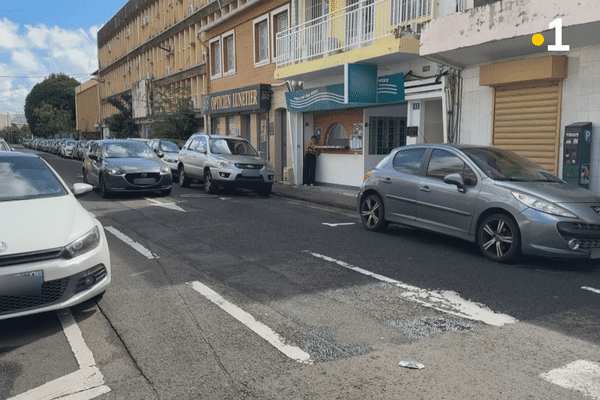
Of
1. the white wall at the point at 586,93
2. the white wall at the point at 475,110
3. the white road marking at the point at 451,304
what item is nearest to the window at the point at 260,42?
the white wall at the point at 475,110

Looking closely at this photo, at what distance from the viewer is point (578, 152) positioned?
10078mm

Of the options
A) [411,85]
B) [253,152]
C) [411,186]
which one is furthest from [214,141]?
[411,186]

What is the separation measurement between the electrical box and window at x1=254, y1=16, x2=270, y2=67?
14.1 meters

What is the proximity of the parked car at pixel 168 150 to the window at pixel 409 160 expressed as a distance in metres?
12.3

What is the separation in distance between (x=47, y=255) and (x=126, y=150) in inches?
441

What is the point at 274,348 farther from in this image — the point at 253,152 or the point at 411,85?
the point at 253,152

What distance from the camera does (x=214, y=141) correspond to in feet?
54.1

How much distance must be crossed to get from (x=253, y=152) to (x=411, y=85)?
518 cm

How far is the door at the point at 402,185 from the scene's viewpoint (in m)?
8.72

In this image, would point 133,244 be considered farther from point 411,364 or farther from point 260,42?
point 260,42

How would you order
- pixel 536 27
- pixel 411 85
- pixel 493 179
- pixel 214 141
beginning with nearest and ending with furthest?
Answer: pixel 493 179 < pixel 536 27 < pixel 411 85 < pixel 214 141

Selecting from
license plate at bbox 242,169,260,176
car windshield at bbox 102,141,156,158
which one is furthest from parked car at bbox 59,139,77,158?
license plate at bbox 242,169,260,176

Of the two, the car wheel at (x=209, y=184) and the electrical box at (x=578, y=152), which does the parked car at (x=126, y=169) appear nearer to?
the car wheel at (x=209, y=184)

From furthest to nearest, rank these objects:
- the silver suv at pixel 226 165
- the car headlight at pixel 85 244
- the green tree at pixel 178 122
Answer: the green tree at pixel 178 122 < the silver suv at pixel 226 165 < the car headlight at pixel 85 244
